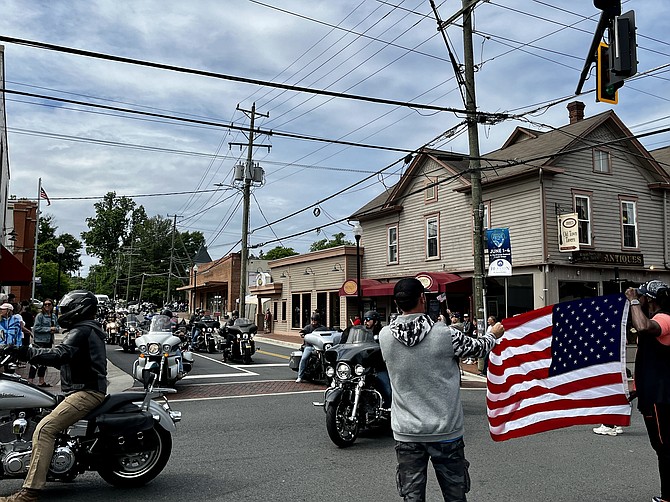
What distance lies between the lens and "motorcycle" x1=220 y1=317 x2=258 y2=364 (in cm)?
1892

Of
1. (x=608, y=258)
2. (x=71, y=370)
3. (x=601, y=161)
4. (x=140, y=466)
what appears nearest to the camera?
(x=71, y=370)

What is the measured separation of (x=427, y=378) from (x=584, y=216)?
20.7 m

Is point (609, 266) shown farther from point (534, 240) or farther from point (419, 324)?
point (419, 324)

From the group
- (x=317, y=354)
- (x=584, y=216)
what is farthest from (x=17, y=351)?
(x=584, y=216)

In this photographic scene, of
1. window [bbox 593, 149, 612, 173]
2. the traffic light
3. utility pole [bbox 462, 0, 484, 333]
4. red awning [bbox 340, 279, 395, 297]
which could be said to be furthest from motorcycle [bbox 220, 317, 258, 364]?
window [bbox 593, 149, 612, 173]

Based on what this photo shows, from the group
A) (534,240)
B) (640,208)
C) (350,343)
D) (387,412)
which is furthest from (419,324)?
(640,208)

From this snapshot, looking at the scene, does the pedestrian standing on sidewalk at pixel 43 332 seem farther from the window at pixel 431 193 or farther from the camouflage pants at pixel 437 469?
the window at pixel 431 193

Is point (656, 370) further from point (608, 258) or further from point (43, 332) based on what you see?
point (608, 258)

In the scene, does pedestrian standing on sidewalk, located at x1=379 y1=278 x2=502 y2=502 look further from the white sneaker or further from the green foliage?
the green foliage

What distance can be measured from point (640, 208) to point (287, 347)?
1691 cm

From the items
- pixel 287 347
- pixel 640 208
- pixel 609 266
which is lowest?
pixel 287 347

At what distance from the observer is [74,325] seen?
5305 mm

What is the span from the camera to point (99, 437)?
5473 millimetres

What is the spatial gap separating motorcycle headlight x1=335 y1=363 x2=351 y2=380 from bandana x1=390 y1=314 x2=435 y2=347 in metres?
4.38
